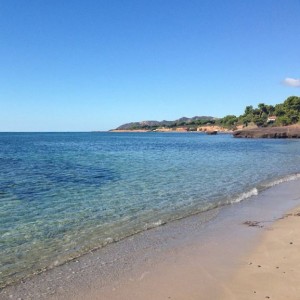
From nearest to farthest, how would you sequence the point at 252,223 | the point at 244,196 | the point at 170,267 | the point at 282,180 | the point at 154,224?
1. the point at 170,267
2. the point at 154,224
3. the point at 252,223
4. the point at 244,196
5. the point at 282,180

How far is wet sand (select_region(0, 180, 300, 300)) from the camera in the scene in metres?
6.56

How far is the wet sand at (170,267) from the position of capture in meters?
6.56

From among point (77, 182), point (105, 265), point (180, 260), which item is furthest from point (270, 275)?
point (77, 182)

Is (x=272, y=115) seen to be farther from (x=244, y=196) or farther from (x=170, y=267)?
(x=170, y=267)

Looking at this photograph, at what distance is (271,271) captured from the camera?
7.32 meters

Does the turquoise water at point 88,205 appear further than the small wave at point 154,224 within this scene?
No

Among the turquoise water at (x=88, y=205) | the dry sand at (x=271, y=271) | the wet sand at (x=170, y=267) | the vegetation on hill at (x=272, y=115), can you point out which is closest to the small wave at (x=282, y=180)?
the turquoise water at (x=88, y=205)

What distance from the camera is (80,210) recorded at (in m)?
13.2

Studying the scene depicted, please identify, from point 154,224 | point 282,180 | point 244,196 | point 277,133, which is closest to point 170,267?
point 154,224

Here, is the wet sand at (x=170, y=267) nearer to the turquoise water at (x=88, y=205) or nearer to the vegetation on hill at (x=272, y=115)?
the turquoise water at (x=88, y=205)

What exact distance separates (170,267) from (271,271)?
2.15 metres

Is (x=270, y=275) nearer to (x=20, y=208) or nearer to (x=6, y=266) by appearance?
(x=6, y=266)

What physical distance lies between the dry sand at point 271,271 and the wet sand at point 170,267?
0.12 ft

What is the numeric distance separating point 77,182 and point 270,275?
15.1 meters
